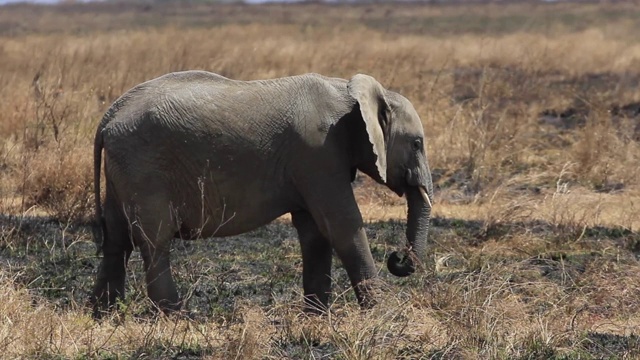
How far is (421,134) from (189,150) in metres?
1.69

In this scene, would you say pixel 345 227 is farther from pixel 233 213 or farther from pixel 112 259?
pixel 112 259

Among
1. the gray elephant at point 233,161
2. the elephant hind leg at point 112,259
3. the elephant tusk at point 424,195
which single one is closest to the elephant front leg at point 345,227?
the gray elephant at point 233,161

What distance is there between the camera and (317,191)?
9.32 m

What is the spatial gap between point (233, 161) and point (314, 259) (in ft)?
3.40

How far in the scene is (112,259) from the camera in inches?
378

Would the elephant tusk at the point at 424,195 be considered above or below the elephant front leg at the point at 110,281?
above

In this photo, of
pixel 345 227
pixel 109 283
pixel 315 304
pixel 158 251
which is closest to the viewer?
pixel 158 251

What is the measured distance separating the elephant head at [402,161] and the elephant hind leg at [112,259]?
1.69m

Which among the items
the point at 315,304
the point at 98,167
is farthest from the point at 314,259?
the point at 98,167

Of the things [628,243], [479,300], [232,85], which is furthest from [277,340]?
[628,243]

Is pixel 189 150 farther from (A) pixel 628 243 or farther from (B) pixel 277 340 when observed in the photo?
(A) pixel 628 243

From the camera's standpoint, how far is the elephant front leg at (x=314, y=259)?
9773mm

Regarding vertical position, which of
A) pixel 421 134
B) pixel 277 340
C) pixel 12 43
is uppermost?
pixel 421 134

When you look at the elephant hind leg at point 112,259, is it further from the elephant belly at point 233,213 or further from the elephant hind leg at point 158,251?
the elephant belly at point 233,213
